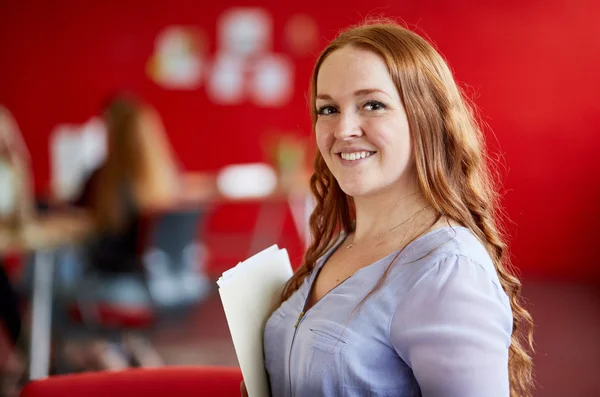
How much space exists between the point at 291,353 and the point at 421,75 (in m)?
0.52

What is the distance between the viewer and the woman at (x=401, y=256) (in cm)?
107

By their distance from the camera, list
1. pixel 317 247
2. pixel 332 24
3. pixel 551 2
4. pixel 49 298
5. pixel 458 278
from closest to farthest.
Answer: pixel 458 278 < pixel 317 247 < pixel 49 298 < pixel 551 2 < pixel 332 24

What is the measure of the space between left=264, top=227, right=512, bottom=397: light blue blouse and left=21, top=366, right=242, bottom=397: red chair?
307mm

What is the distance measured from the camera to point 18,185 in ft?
10.5

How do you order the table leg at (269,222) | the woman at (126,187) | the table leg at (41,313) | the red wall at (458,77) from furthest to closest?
the table leg at (269,222) < the red wall at (458,77) < the woman at (126,187) < the table leg at (41,313)

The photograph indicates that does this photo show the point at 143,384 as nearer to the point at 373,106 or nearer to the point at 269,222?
the point at 373,106

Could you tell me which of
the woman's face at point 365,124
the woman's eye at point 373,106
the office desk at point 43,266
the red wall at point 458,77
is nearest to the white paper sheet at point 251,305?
the woman's face at point 365,124

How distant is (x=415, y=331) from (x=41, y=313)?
9.33 ft

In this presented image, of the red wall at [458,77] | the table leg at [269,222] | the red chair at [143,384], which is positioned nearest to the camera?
the red chair at [143,384]

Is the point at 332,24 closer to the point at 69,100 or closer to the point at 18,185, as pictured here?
the point at 69,100

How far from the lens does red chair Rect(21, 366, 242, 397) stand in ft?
5.05

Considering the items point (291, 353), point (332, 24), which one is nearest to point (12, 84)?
point (332, 24)

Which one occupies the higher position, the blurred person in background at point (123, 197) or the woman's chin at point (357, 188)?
the woman's chin at point (357, 188)

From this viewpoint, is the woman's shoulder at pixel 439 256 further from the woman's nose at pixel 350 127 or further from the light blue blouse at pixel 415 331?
the woman's nose at pixel 350 127
